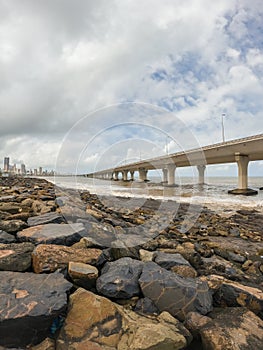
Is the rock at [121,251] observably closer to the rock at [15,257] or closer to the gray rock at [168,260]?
the gray rock at [168,260]

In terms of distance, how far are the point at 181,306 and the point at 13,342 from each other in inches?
72.5

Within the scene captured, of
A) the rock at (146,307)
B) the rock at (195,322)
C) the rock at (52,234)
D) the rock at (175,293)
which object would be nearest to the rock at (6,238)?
the rock at (52,234)

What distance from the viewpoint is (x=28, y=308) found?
2.23m

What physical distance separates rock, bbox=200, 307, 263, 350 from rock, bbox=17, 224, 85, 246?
2.55m

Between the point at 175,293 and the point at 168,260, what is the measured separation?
101 cm

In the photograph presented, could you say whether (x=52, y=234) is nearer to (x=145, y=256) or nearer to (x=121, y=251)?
(x=121, y=251)

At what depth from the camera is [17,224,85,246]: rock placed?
3990mm

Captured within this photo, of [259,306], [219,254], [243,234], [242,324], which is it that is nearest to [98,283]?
[242,324]

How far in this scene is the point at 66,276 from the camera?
302cm

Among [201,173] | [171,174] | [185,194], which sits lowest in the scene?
[185,194]

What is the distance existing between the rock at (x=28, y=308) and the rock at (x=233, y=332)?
5.09 ft

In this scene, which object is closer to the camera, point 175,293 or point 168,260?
point 175,293

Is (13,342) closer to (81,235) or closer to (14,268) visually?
(14,268)

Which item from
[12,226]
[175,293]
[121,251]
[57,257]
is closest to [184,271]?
[175,293]
